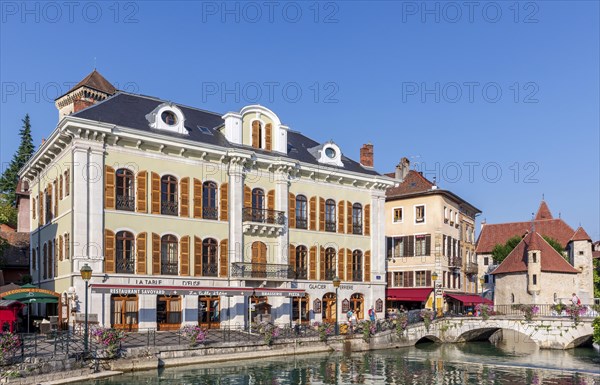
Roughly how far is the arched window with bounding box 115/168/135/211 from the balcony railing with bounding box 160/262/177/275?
3185 millimetres

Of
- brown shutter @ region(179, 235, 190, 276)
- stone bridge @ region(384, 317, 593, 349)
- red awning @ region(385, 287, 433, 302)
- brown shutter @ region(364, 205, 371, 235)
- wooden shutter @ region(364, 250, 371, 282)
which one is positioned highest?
brown shutter @ region(364, 205, 371, 235)

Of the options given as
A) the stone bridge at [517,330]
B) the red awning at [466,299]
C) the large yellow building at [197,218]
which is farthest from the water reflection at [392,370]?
the red awning at [466,299]

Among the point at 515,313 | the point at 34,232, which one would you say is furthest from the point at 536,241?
the point at 34,232

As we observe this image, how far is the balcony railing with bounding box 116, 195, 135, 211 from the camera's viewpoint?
3025 cm

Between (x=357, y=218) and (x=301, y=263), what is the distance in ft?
17.4

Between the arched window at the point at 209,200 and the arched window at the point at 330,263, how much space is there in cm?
829

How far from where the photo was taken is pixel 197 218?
3275cm

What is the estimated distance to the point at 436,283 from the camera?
46.6 meters

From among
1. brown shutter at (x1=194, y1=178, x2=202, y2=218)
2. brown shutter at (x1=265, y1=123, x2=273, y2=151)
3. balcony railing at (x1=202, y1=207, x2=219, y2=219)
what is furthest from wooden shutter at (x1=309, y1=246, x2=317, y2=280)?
brown shutter at (x1=194, y1=178, x2=202, y2=218)

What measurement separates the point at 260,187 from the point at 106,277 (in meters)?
10.2

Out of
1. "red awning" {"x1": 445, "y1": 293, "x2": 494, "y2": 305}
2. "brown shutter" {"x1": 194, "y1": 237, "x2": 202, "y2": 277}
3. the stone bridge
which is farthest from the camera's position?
"red awning" {"x1": 445, "y1": 293, "x2": 494, "y2": 305}

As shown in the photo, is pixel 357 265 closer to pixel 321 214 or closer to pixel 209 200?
pixel 321 214

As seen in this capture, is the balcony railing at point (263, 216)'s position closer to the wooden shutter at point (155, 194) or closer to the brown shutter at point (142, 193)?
the wooden shutter at point (155, 194)

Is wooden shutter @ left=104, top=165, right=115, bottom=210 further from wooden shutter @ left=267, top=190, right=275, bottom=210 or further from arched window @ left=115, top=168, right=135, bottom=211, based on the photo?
wooden shutter @ left=267, top=190, right=275, bottom=210
